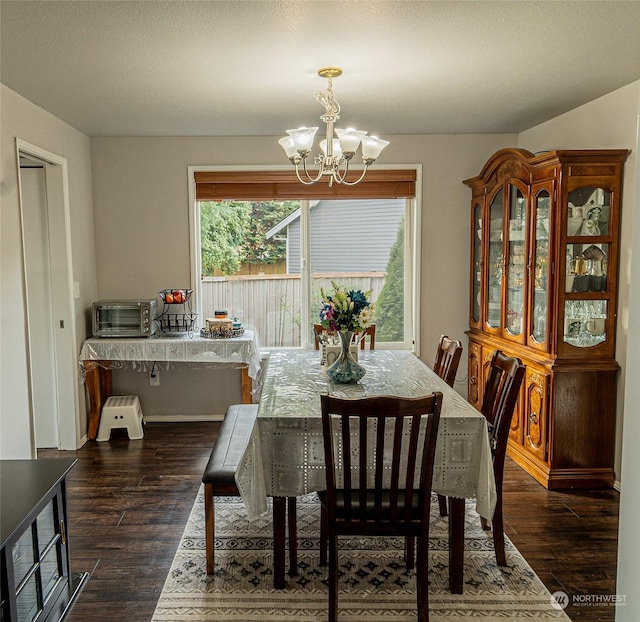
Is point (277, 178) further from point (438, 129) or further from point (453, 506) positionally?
point (453, 506)

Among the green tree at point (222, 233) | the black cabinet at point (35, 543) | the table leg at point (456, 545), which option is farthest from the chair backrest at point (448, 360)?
the green tree at point (222, 233)

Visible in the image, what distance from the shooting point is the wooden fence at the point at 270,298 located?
5.13 metres

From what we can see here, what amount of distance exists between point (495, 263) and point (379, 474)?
8.92 ft

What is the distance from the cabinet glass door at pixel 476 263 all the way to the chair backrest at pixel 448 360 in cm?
136

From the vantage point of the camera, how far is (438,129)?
4652 millimetres

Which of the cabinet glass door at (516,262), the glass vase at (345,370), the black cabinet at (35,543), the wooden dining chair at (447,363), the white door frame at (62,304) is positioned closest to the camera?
the black cabinet at (35,543)

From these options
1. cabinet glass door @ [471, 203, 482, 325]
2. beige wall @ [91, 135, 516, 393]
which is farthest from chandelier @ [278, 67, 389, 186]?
cabinet glass door @ [471, 203, 482, 325]

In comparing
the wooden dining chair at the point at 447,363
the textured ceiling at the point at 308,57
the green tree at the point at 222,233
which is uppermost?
the textured ceiling at the point at 308,57

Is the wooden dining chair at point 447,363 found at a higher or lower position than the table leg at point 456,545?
higher

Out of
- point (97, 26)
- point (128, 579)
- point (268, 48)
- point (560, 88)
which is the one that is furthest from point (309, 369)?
point (560, 88)

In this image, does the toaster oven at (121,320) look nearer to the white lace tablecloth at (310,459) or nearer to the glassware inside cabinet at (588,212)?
the white lace tablecloth at (310,459)

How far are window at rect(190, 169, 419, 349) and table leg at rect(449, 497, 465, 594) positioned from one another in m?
2.69

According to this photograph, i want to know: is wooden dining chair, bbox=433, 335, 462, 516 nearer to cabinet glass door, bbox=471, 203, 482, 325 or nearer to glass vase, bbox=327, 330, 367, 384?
glass vase, bbox=327, 330, 367, 384

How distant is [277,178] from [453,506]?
3.24 meters
